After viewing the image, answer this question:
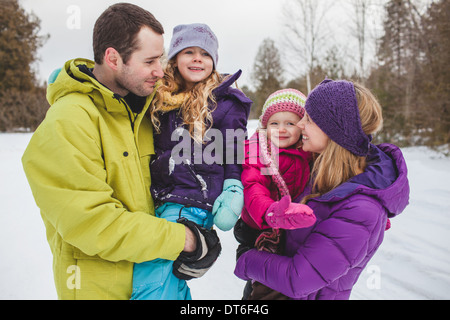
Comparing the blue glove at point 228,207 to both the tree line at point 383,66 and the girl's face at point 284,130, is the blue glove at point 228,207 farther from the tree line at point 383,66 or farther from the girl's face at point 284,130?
the tree line at point 383,66

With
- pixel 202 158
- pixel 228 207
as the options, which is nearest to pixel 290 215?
pixel 228 207

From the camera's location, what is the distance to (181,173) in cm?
165

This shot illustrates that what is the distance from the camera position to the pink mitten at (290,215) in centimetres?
125

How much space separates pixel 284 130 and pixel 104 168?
1.16m

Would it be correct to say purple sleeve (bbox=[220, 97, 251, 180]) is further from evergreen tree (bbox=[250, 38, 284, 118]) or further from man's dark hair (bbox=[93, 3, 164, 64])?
evergreen tree (bbox=[250, 38, 284, 118])

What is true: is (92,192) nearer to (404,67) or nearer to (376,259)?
(376,259)

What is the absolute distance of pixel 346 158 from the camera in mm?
1538

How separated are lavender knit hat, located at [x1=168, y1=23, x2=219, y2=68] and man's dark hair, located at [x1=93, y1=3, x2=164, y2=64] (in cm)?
43

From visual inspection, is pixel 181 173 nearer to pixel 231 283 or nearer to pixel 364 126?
pixel 364 126

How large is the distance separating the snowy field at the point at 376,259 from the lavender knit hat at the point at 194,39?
239 centimetres

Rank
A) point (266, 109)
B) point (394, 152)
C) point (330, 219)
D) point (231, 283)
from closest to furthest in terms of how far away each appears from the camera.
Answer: point (330, 219), point (394, 152), point (266, 109), point (231, 283)
